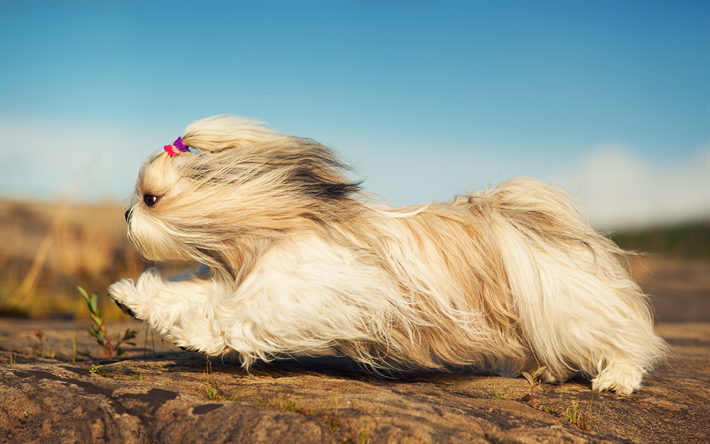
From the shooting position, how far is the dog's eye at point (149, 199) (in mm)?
2631

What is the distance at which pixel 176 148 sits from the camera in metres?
2.74

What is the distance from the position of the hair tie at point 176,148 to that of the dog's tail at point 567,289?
5.38 feet

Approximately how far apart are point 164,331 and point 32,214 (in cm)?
1204

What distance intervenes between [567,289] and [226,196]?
5.96 feet

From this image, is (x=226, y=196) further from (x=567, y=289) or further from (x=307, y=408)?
(x=567, y=289)

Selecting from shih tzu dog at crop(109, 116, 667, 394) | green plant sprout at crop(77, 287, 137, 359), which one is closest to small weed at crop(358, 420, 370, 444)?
shih tzu dog at crop(109, 116, 667, 394)

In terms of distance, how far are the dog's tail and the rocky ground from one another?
23 cm

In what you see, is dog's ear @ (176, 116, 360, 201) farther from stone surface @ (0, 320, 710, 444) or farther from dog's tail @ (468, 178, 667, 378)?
stone surface @ (0, 320, 710, 444)

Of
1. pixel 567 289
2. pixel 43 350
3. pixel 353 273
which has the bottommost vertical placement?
pixel 43 350

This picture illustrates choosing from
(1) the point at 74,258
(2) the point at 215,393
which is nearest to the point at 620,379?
(2) the point at 215,393

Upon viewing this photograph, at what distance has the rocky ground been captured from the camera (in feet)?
5.79

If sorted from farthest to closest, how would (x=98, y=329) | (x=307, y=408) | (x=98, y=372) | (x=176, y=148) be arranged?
1. (x=98, y=329)
2. (x=176, y=148)
3. (x=98, y=372)
4. (x=307, y=408)

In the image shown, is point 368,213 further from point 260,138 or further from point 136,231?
point 136,231

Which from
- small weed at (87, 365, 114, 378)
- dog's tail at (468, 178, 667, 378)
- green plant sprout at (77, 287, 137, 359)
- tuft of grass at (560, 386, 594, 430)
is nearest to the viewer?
tuft of grass at (560, 386, 594, 430)
